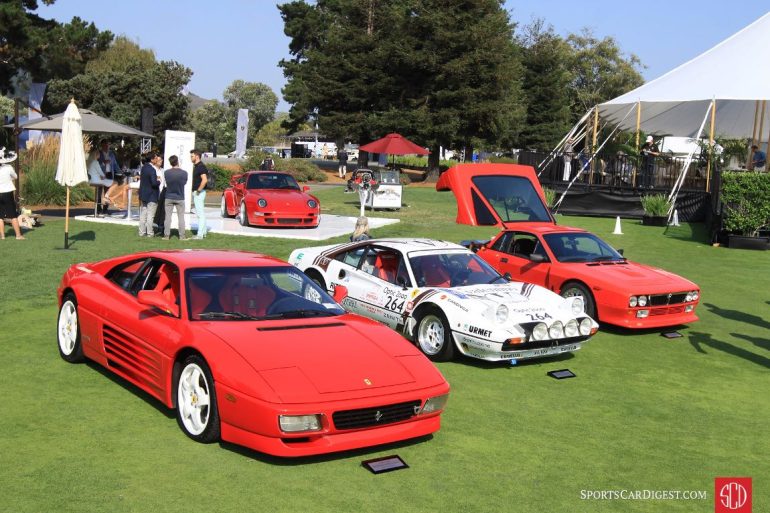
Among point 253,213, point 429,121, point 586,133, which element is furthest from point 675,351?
point 429,121

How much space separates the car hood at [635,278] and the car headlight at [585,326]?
70.0 inches

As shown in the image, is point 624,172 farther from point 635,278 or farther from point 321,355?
point 321,355

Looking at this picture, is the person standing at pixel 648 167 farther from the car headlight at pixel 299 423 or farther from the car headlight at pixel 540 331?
the car headlight at pixel 299 423

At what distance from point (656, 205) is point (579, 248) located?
1515 cm


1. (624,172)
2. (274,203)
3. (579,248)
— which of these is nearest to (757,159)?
(624,172)

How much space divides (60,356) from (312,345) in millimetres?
3554

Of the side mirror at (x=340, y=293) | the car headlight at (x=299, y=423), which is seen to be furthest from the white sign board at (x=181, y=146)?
the car headlight at (x=299, y=423)

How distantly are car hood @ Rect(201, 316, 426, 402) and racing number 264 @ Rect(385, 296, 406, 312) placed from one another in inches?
98.9

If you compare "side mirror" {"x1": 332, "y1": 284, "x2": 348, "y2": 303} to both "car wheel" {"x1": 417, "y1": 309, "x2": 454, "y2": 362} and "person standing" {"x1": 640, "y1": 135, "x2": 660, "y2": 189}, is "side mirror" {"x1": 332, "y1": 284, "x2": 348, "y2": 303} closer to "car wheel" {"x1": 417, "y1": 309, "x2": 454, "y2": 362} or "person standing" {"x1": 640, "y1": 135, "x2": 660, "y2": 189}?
"car wheel" {"x1": 417, "y1": 309, "x2": 454, "y2": 362}

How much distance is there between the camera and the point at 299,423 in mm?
5461

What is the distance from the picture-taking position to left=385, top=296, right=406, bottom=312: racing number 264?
30.8 ft

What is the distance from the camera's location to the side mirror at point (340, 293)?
33.3 feet

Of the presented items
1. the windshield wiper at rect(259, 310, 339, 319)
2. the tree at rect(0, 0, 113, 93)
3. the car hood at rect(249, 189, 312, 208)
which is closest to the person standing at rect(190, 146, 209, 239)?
the car hood at rect(249, 189, 312, 208)

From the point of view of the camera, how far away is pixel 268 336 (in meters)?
6.25
